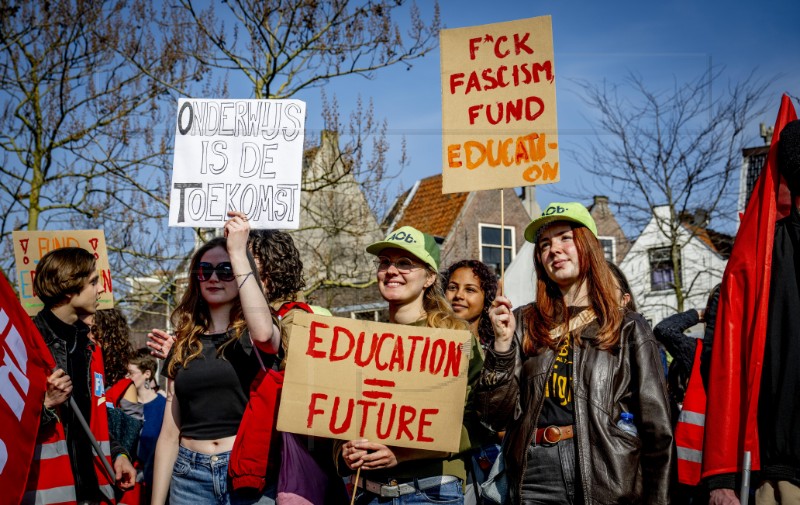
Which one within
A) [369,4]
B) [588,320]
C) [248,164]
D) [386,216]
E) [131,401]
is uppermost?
[369,4]

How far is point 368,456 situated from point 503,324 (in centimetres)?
81

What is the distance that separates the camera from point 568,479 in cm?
316

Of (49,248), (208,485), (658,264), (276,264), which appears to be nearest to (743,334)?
(276,264)

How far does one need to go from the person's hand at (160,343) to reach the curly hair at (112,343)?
188 cm

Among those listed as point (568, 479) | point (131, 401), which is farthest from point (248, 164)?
point (131, 401)

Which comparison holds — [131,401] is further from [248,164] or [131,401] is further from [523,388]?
[523,388]

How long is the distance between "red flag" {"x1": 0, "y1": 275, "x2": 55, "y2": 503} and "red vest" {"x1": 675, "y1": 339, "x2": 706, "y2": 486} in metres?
2.59

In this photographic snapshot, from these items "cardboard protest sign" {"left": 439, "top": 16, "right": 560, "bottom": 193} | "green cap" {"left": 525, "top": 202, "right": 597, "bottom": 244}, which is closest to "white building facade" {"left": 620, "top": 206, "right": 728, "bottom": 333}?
"cardboard protest sign" {"left": 439, "top": 16, "right": 560, "bottom": 193}

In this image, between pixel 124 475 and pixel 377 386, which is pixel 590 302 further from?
pixel 124 475

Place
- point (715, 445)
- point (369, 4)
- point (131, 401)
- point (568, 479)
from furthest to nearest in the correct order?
point (369, 4) < point (131, 401) < point (568, 479) < point (715, 445)

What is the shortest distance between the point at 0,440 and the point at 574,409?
7.40ft

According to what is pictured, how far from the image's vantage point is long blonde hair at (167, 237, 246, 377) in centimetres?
360

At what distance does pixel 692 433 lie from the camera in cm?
310

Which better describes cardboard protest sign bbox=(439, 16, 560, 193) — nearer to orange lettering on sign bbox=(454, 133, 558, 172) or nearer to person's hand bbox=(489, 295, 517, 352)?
orange lettering on sign bbox=(454, 133, 558, 172)
